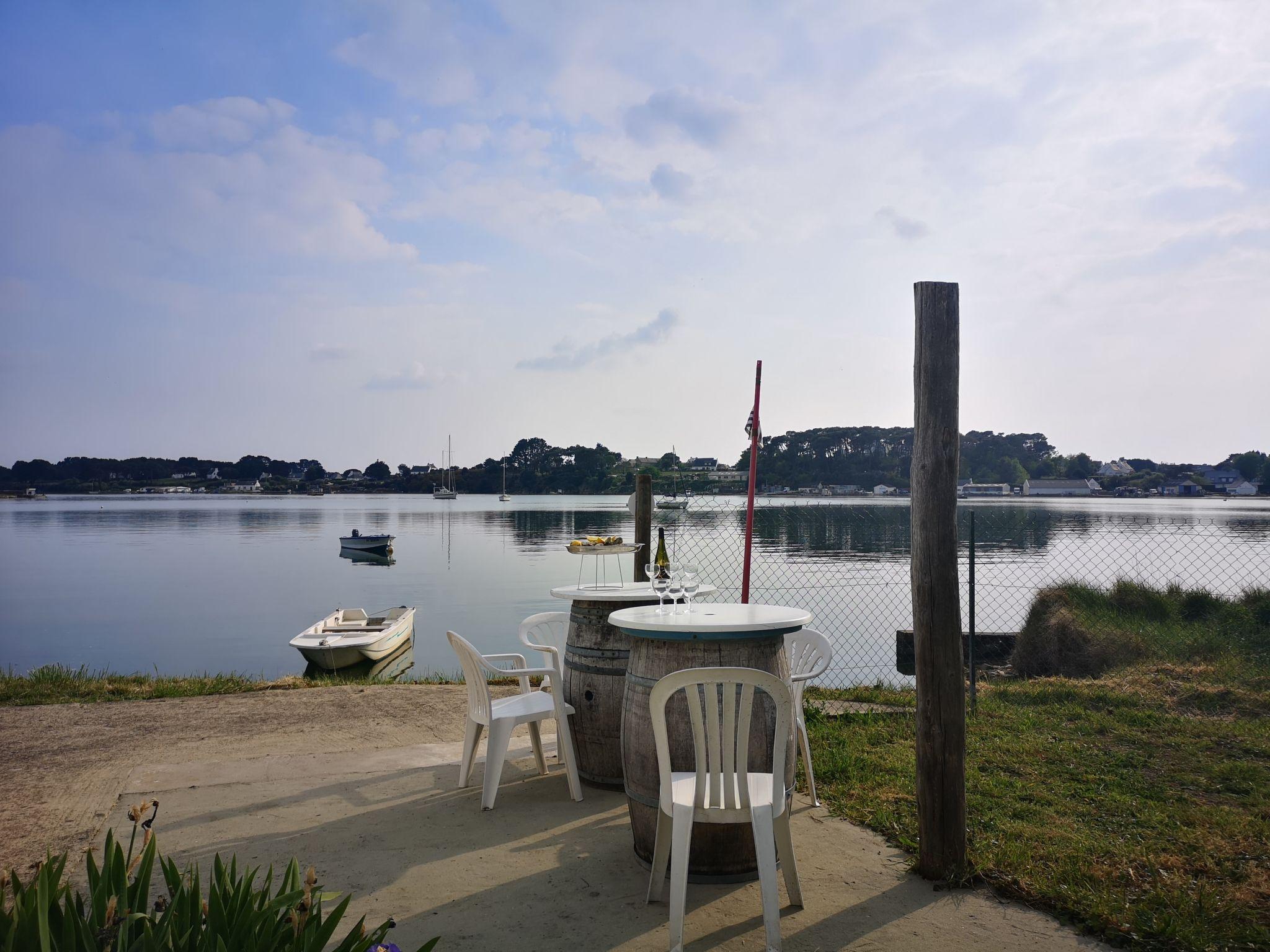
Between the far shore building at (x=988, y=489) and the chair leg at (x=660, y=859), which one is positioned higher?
the far shore building at (x=988, y=489)

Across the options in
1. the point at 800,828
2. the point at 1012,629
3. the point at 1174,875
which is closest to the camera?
the point at 1174,875

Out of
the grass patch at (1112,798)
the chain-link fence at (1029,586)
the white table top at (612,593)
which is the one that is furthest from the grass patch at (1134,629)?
the white table top at (612,593)

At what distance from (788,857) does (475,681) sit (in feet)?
6.28

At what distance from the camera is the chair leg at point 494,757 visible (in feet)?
14.0

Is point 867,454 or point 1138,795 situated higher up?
point 867,454

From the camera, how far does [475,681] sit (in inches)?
177

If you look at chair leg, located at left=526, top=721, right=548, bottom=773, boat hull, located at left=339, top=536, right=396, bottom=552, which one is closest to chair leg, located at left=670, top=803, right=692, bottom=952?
chair leg, located at left=526, top=721, right=548, bottom=773

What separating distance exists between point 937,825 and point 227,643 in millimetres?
19680

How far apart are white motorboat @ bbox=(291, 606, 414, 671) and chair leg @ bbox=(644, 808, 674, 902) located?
1199 centimetres

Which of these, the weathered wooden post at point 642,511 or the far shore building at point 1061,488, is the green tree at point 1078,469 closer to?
the far shore building at point 1061,488

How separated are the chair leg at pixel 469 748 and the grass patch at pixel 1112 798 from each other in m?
1.92

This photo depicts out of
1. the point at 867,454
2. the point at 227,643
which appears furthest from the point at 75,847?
the point at 867,454

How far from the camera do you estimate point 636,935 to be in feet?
9.85

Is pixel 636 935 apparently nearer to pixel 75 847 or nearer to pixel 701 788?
pixel 701 788
